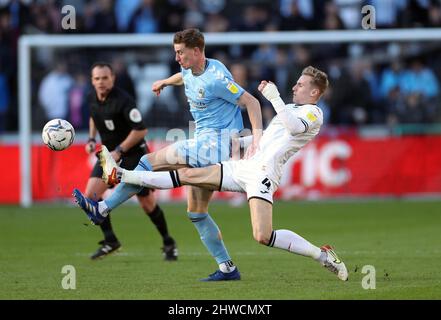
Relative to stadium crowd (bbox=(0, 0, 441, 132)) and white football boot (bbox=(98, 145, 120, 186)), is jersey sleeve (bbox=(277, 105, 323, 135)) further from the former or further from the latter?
stadium crowd (bbox=(0, 0, 441, 132))

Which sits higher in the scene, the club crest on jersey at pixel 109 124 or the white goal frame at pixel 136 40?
the white goal frame at pixel 136 40

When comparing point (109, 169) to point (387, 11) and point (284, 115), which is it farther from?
point (387, 11)

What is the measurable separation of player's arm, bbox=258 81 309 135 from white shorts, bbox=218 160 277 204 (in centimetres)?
55

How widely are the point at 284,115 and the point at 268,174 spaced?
65cm

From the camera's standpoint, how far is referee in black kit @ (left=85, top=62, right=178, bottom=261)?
11898 mm

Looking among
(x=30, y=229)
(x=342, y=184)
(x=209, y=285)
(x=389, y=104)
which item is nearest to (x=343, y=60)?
(x=389, y=104)

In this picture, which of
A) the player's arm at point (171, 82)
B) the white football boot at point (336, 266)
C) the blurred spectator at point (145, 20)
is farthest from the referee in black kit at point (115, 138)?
the blurred spectator at point (145, 20)

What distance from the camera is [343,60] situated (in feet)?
70.7

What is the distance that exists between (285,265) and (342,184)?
368 inches

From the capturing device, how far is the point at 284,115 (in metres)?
9.13

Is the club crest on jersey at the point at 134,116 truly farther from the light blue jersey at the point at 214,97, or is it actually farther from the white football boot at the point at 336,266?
the white football boot at the point at 336,266

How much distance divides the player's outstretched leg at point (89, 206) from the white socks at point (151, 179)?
1.29 feet

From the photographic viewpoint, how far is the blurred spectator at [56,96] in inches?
809

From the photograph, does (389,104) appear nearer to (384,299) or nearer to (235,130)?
(235,130)
